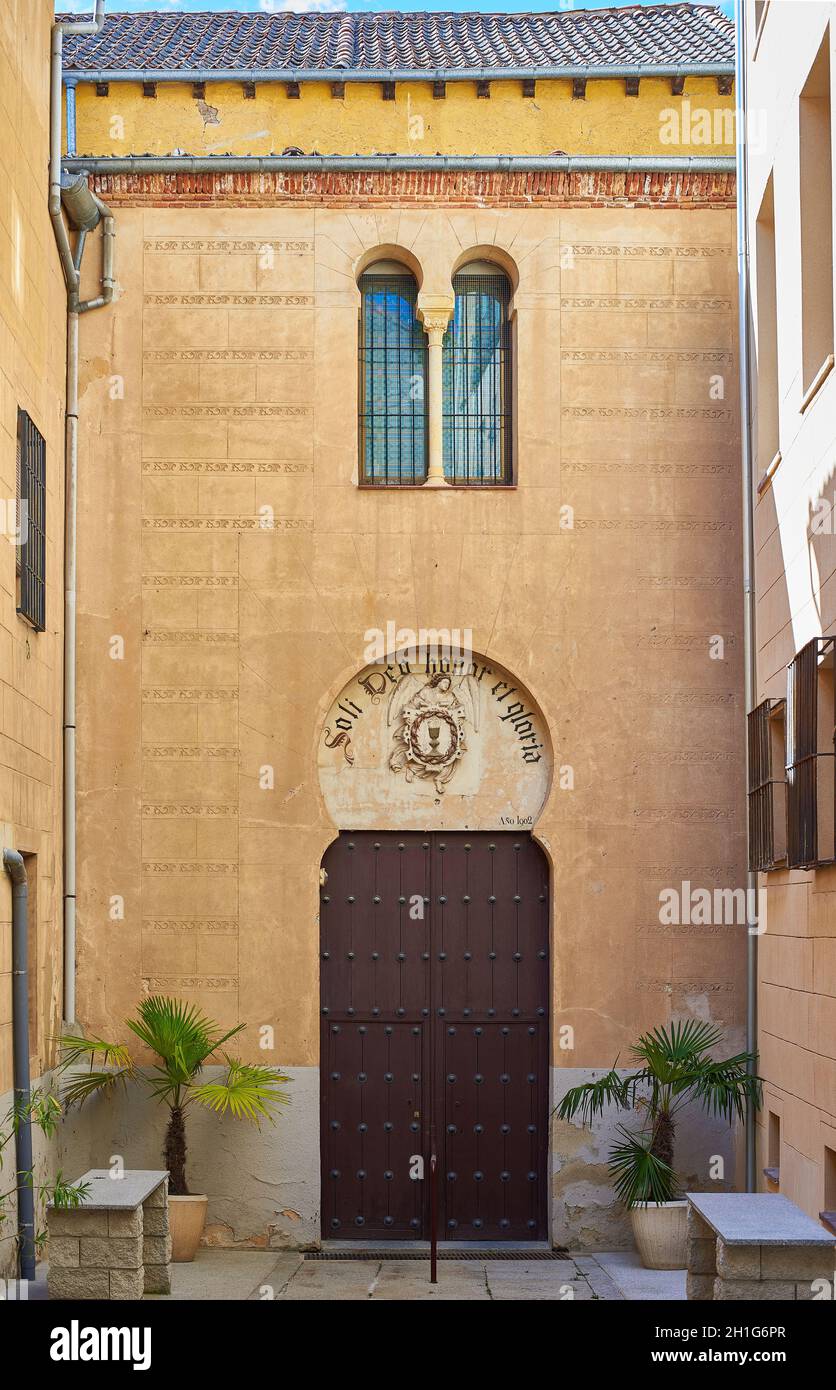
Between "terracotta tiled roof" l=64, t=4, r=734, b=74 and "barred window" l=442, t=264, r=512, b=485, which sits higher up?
"terracotta tiled roof" l=64, t=4, r=734, b=74

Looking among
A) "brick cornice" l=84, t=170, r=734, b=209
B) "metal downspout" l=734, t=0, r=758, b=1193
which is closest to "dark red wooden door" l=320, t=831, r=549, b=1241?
"metal downspout" l=734, t=0, r=758, b=1193

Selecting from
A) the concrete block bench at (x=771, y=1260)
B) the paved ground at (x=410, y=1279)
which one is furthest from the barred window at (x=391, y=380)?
the concrete block bench at (x=771, y=1260)

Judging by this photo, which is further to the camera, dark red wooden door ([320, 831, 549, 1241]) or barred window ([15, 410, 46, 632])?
dark red wooden door ([320, 831, 549, 1241])

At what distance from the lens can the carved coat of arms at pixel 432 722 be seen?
46.0ft

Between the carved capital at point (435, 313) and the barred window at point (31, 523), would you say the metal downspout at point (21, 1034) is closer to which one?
the barred window at point (31, 523)

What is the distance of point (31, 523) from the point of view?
12398 millimetres

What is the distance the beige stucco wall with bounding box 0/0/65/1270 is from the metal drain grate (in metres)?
2.66

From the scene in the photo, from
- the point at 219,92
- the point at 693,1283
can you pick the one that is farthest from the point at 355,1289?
the point at 219,92

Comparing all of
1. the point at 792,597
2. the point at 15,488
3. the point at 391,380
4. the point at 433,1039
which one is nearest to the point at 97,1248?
the point at 433,1039

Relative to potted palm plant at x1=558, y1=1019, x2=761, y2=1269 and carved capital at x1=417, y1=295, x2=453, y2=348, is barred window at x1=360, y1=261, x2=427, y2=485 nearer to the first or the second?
carved capital at x1=417, y1=295, x2=453, y2=348

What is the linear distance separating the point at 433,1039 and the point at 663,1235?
2.39 metres

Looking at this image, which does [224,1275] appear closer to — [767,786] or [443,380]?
[767,786]

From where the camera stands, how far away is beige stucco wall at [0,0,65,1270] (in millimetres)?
11383
